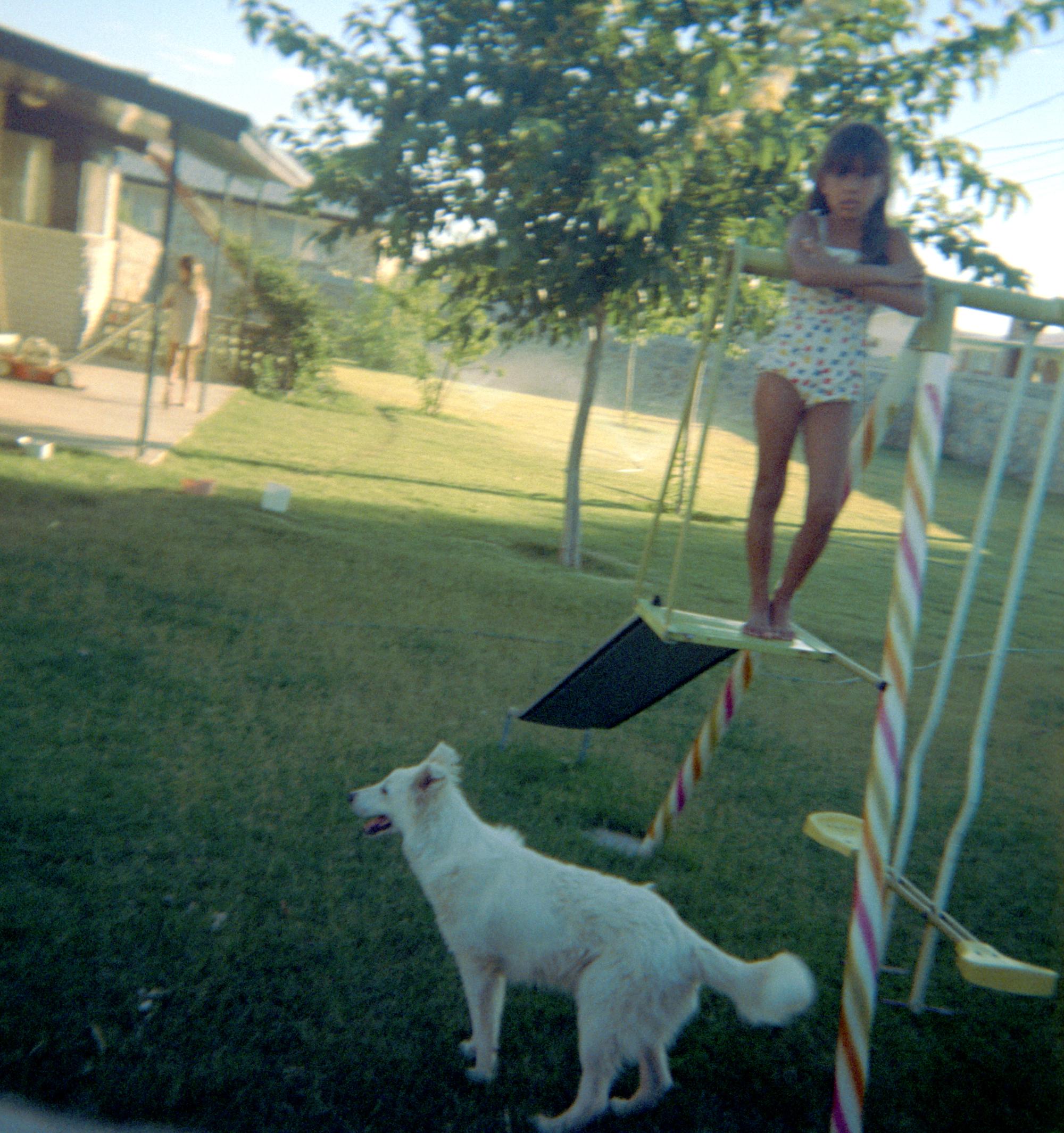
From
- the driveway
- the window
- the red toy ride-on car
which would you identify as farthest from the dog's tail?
the window

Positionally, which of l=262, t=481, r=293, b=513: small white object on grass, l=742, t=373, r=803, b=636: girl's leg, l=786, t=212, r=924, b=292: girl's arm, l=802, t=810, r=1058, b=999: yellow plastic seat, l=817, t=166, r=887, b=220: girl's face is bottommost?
l=262, t=481, r=293, b=513: small white object on grass

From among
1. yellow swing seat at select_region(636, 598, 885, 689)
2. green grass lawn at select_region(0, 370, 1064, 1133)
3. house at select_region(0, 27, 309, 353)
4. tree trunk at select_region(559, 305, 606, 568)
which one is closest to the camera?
green grass lawn at select_region(0, 370, 1064, 1133)

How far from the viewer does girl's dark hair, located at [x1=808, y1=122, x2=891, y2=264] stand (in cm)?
297

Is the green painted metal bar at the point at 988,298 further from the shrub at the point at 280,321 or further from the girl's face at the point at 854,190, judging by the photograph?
the shrub at the point at 280,321

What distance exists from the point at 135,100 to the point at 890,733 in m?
8.28

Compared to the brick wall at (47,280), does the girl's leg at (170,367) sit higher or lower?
lower

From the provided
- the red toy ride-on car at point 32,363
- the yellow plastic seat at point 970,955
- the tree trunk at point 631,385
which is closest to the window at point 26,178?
the red toy ride-on car at point 32,363

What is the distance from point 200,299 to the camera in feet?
42.4

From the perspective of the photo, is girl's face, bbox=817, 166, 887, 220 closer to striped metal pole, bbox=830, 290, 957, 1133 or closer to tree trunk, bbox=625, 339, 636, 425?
striped metal pole, bbox=830, 290, 957, 1133

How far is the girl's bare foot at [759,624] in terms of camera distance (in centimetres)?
321

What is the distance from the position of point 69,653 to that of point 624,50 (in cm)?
520

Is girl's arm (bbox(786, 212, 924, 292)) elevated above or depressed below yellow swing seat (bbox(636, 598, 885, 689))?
above

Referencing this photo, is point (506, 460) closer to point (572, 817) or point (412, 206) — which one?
point (412, 206)

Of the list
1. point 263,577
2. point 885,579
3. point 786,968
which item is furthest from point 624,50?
point 885,579
